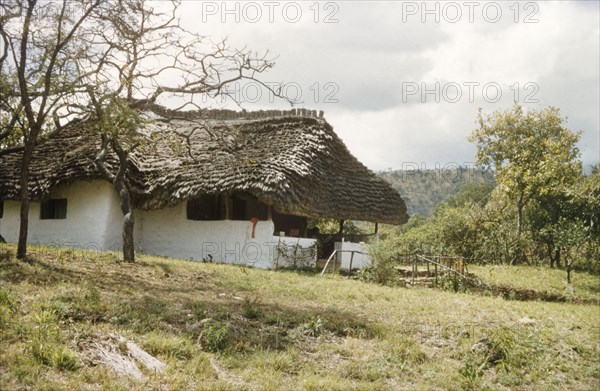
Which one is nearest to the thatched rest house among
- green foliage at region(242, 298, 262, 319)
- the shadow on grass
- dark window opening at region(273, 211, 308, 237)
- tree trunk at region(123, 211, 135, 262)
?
dark window opening at region(273, 211, 308, 237)

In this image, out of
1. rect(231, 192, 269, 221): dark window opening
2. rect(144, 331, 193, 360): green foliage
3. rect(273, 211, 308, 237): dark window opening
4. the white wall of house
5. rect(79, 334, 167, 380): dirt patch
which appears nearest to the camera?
rect(79, 334, 167, 380): dirt patch

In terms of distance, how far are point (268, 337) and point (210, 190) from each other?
28.8 feet

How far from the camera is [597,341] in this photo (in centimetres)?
768

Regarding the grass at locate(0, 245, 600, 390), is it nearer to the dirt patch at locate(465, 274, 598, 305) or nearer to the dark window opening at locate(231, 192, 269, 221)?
the dirt patch at locate(465, 274, 598, 305)

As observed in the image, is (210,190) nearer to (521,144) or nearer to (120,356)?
(120,356)

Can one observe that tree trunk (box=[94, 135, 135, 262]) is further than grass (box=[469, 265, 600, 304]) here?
No

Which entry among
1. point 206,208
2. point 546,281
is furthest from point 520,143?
point 206,208

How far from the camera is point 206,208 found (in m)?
17.6

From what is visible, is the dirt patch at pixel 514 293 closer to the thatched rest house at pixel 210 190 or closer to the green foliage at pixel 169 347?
the thatched rest house at pixel 210 190

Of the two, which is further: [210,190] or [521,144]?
[521,144]

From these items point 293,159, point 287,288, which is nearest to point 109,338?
point 287,288

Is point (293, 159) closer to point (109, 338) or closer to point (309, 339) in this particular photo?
point (309, 339)

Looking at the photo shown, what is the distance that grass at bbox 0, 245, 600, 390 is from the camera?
530cm

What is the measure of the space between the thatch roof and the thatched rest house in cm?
4
